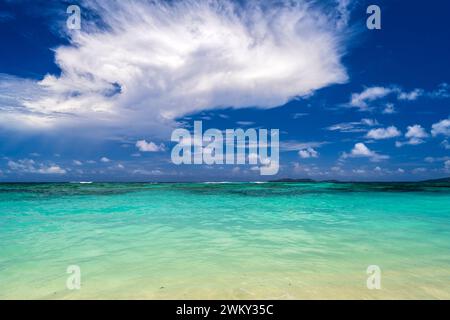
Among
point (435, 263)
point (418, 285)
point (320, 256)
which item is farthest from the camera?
point (320, 256)

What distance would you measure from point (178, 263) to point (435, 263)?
5.59 m

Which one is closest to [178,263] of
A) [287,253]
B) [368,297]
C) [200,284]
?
[200,284]

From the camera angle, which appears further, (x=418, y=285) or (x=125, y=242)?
(x=125, y=242)

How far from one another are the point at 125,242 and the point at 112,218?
16.3ft

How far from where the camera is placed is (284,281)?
501 cm

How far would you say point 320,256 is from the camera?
21.2 ft
